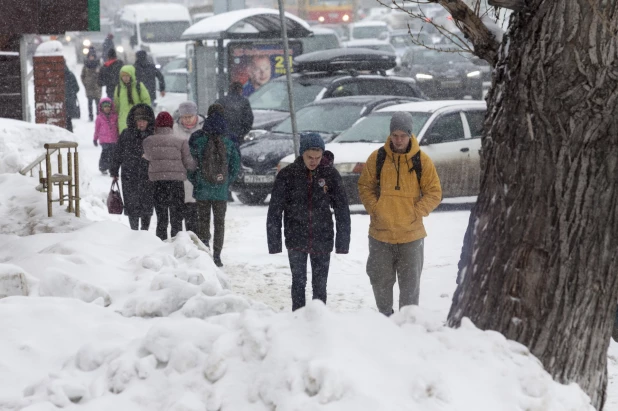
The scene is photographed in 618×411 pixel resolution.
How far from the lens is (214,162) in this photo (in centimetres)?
1030

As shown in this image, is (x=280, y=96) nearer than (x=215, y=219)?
No

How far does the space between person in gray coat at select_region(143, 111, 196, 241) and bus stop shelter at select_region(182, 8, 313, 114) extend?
12.8m

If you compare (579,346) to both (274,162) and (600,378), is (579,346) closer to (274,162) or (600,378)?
(600,378)

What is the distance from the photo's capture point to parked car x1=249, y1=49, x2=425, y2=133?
18.2 metres

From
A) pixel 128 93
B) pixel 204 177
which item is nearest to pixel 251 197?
pixel 128 93

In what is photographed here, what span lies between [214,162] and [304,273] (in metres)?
2.33

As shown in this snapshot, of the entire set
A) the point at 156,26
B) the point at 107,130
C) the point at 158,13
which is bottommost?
the point at 107,130

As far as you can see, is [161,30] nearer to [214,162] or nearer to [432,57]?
[432,57]

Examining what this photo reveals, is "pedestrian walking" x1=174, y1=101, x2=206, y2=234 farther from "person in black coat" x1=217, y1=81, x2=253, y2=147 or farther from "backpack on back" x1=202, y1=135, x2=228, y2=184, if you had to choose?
"person in black coat" x1=217, y1=81, x2=253, y2=147

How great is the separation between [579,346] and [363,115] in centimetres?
1105

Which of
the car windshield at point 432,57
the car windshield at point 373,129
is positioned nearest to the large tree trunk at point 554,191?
the car windshield at point 373,129

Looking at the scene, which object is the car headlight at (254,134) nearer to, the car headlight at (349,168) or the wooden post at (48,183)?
the car headlight at (349,168)

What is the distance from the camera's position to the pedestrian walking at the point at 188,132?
10836 millimetres

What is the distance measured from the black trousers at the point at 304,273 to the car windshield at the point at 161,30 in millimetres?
34137
